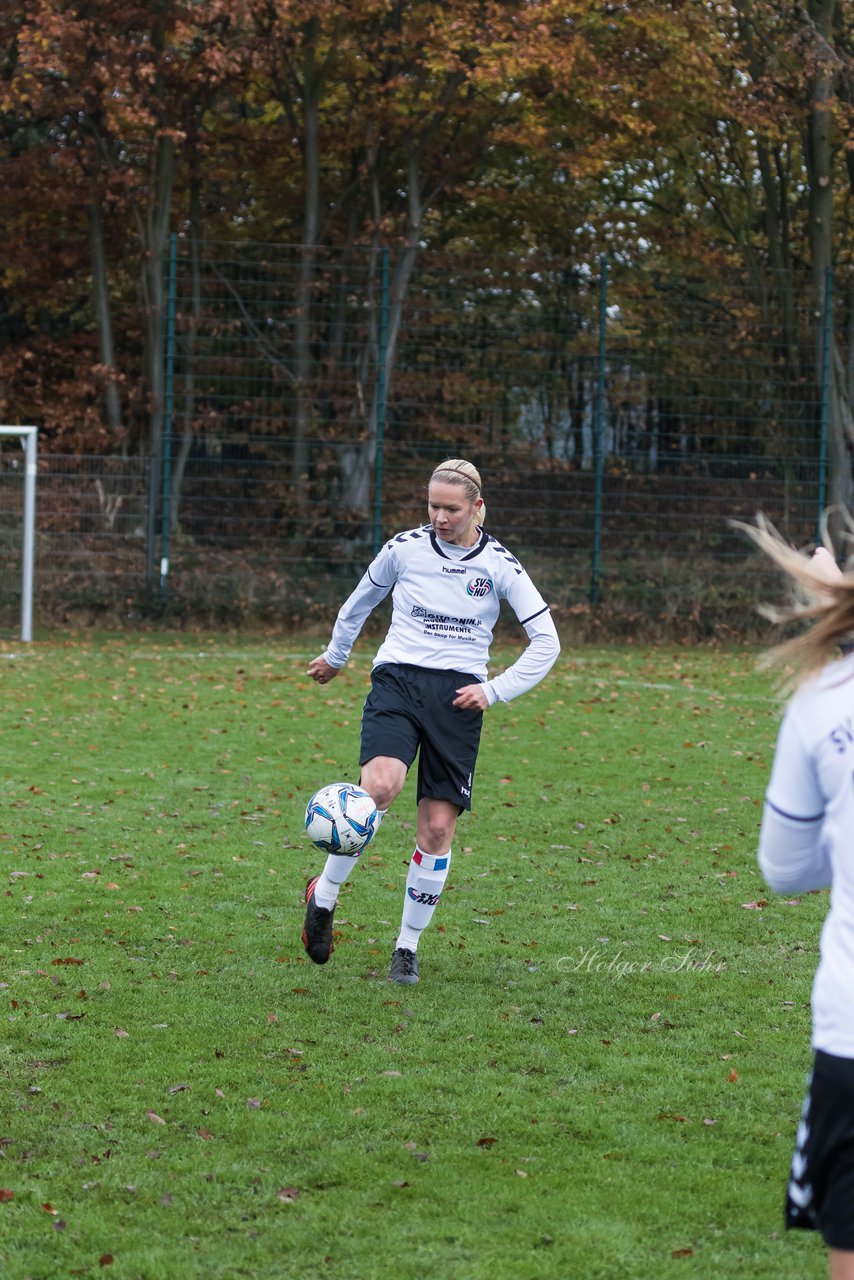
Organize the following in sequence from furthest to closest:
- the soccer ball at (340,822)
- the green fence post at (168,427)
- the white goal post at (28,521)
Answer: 1. the green fence post at (168,427)
2. the white goal post at (28,521)
3. the soccer ball at (340,822)

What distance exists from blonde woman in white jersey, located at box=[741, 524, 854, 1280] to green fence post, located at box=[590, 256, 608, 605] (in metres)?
18.3

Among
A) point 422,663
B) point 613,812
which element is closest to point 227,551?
point 613,812

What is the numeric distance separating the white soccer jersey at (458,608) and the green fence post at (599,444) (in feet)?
48.4

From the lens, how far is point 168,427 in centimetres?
2033

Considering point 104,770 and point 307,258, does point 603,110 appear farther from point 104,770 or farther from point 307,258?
point 104,770

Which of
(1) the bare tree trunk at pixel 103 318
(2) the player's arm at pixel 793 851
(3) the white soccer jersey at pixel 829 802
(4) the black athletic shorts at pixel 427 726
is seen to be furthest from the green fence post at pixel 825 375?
(3) the white soccer jersey at pixel 829 802

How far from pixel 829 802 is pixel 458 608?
367cm

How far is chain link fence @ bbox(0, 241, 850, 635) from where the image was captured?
20.5 metres

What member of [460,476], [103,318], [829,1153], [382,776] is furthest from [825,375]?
[829,1153]

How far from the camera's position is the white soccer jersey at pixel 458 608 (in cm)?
609

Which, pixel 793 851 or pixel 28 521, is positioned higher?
pixel 28 521

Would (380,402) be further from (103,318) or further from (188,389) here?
(103,318)

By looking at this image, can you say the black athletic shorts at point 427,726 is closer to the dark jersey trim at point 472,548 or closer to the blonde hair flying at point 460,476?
the dark jersey trim at point 472,548

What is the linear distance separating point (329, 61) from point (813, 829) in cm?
2201
